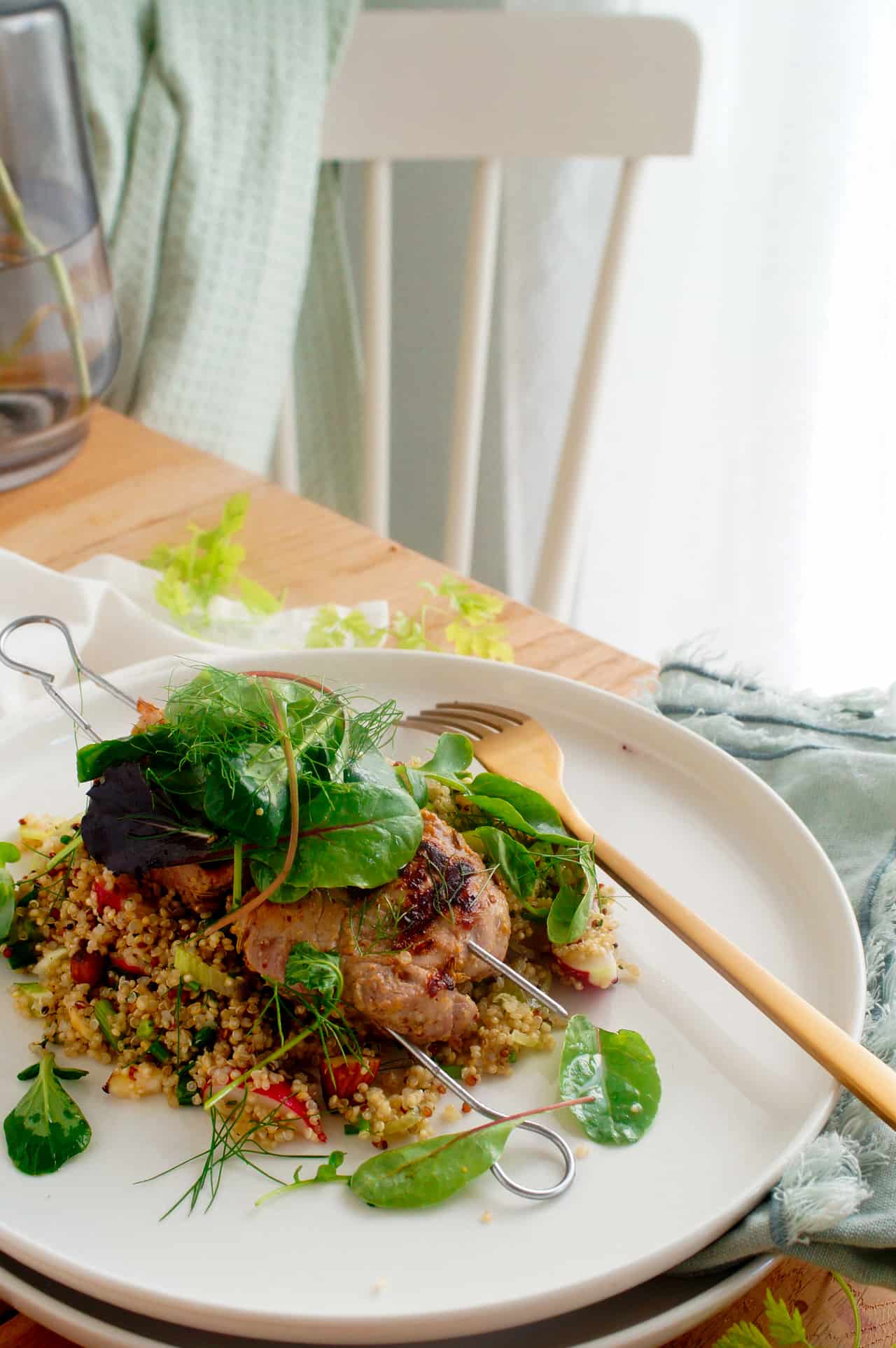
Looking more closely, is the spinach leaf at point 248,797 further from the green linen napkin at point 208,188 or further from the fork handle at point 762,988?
the green linen napkin at point 208,188

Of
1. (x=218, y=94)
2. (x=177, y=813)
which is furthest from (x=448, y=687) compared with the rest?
(x=218, y=94)

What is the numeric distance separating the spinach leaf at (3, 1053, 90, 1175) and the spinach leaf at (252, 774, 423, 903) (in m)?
0.19

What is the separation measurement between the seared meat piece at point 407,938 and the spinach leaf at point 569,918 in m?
0.03

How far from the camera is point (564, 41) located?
202cm

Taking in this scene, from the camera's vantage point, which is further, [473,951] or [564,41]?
[564,41]

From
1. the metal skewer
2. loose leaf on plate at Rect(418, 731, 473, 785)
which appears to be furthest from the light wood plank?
the metal skewer

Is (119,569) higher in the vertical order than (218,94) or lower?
lower

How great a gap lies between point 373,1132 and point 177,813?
0.87 feet

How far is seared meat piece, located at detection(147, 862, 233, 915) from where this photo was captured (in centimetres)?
94

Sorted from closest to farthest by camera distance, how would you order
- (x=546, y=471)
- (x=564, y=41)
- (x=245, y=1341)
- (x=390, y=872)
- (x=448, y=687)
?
(x=245, y=1341) → (x=390, y=872) → (x=448, y=687) → (x=564, y=41) → (x=546, y=471)

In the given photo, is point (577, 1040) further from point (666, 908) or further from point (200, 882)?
point (200, 882)

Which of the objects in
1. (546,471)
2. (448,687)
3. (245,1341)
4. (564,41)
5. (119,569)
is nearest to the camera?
(245,1341)

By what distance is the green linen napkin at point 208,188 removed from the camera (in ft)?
7.37

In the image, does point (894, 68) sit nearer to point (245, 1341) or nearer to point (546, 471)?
point (546, 471)
